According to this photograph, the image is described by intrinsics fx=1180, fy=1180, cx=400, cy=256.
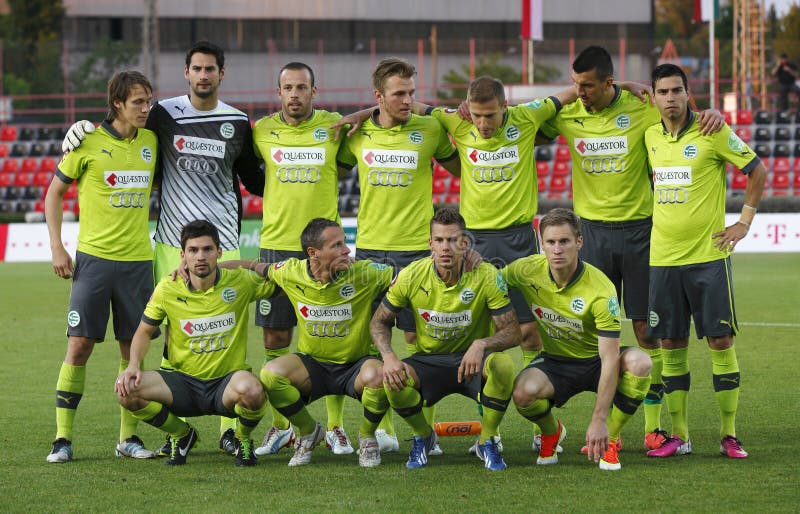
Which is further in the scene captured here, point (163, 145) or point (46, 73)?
point (46, 73)

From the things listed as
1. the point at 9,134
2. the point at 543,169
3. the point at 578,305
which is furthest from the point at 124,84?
the point at 9,134

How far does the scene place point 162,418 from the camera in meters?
5.92

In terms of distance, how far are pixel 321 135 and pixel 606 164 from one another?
159 cm

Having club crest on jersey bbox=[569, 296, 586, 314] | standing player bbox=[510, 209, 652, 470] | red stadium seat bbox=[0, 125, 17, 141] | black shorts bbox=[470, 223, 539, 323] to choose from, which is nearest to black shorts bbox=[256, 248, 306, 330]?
black shorts bbox=[470, 223, 539, 323]

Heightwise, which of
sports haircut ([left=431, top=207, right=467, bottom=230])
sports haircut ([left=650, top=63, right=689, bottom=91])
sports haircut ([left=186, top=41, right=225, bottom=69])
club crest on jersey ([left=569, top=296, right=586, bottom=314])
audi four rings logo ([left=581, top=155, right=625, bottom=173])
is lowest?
club crest on jersey ([left=569, top=296, right=586, bottom=314])

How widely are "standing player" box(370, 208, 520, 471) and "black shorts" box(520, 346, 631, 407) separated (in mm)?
235

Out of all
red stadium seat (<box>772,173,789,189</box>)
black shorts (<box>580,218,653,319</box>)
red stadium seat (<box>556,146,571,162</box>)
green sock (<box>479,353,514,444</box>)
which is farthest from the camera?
red stadium seat (<box>556,146,571,162</box>)

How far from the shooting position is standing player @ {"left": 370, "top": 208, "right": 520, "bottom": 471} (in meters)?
5.77

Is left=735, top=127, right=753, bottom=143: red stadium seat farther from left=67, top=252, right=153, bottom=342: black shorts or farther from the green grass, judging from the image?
left=67, top=252, right=153, bottom=342: black shorts

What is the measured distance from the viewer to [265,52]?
38562 millimetres

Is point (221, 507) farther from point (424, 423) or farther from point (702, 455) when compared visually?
point (702, 455)

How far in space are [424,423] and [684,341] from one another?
57.9 inches

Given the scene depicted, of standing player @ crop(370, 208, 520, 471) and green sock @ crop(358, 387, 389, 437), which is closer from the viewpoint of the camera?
standing player @ crop(370, 208, 520, 471)

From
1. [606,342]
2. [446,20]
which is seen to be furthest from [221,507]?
[446,20]
